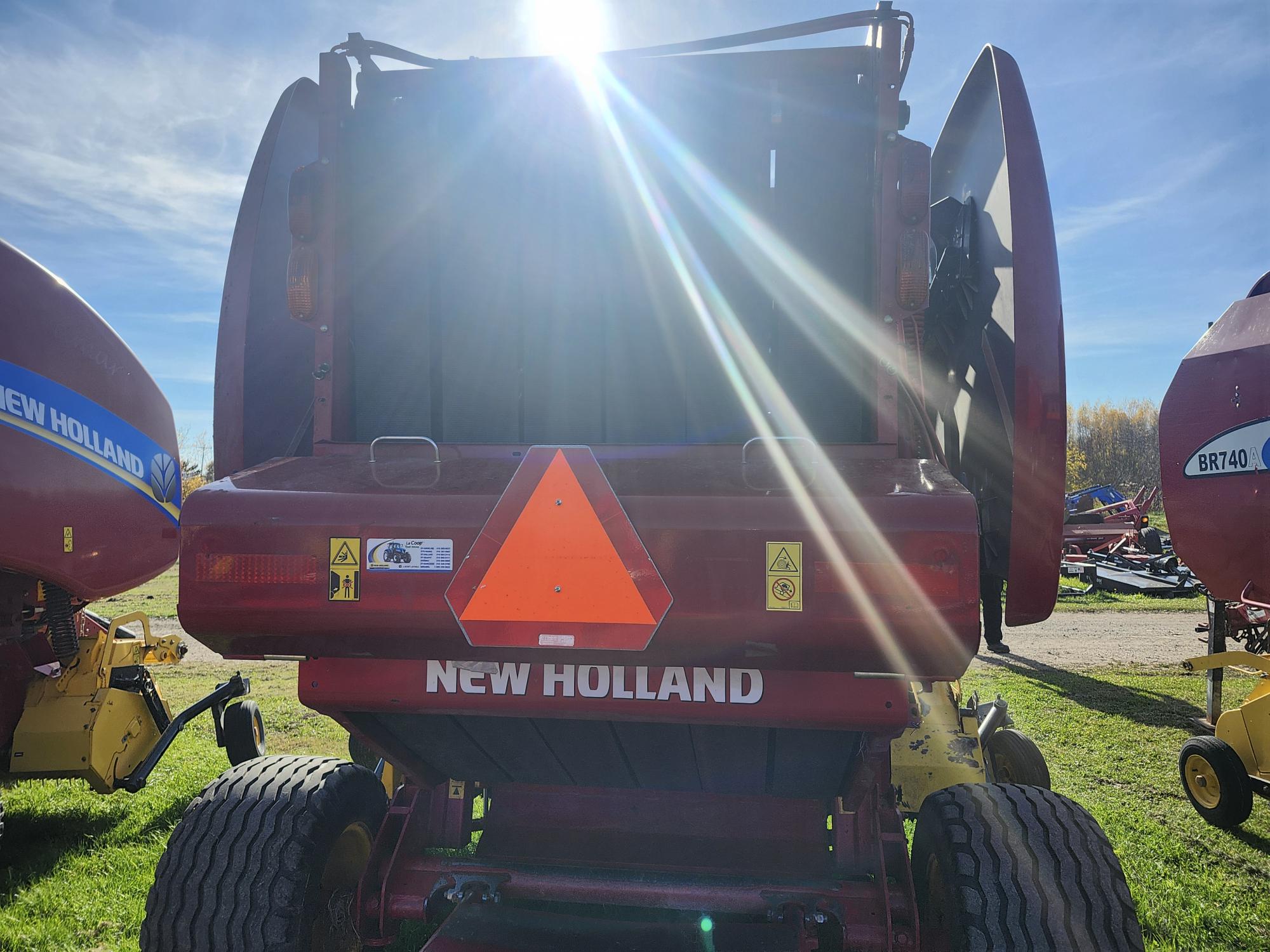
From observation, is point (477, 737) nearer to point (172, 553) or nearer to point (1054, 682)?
point (172, 553)

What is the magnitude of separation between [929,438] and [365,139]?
1942mm

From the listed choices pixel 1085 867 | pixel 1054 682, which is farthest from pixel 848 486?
pixel 1054 682

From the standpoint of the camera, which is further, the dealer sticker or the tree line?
the tree line

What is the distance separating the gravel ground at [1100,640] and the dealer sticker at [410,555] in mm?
9463

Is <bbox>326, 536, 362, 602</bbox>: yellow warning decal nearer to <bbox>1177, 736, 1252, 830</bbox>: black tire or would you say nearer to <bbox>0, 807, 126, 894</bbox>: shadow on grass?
<bbox>0, 807, 126, 894</bbox>: shadow on grass

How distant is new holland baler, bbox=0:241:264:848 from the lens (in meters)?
4.10

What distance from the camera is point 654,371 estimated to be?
255 centimetres

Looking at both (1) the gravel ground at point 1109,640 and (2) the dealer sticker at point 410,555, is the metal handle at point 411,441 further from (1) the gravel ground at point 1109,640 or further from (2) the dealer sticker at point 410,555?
(1) the gravel ground at point 1109,640

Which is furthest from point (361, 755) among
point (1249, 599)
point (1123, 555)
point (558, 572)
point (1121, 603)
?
point (1123, 555)

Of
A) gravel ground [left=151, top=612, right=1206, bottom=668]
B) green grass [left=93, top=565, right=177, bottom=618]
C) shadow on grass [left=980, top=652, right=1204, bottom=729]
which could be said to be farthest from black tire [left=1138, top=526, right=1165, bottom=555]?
green grass [left=93, top=565, right=177, bottom=618]

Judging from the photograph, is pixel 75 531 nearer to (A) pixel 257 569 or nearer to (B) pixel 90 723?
(B) pixel 90 723

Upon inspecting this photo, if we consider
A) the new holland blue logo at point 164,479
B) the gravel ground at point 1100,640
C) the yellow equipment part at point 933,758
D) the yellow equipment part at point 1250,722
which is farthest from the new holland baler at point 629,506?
the gravel ground at point 1100,640

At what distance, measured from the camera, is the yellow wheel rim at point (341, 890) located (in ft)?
7.86

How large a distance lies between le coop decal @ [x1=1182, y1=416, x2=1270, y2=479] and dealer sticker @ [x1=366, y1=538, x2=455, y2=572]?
199 inches
